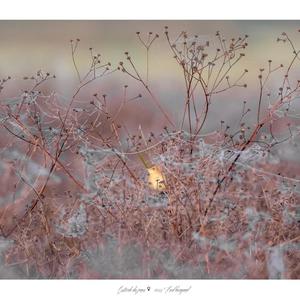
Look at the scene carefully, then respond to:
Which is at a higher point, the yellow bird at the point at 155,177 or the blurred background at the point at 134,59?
the blurred background at the point at 134,59

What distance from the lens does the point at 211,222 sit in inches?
117

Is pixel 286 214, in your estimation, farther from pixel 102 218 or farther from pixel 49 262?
pixel 49 262

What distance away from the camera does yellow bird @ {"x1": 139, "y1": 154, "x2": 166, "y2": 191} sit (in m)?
2.99

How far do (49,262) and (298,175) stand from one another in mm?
1079

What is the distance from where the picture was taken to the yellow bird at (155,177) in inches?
118
